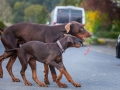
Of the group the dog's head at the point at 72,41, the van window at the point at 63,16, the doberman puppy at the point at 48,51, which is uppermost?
the dog's head at the point at 72,41

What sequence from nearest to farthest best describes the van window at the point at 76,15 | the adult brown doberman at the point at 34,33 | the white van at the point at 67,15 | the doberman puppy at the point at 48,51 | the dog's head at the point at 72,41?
the doberman puppy at the point at 48,51 < the dog's head at the point at 72,41 < the adult brown doberman at the point at 34,33 < the white van at the point at 67,15 < the van window at the point at 76,15

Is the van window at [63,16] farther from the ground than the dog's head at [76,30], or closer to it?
closer to it

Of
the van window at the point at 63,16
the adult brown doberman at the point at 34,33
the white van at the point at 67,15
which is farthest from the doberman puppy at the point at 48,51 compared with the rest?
the van window at the point at 63,16

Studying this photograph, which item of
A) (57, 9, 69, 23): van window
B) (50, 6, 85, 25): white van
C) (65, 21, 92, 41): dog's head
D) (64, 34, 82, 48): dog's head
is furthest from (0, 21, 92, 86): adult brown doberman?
(57, 9, 69, 23): van window

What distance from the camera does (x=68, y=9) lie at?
38250mm

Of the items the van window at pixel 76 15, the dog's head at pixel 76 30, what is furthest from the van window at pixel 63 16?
the dog's head at pixel 76 30

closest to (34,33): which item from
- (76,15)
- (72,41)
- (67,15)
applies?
(72,41)

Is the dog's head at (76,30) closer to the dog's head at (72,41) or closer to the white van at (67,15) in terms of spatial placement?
the dog's head at (72,41)

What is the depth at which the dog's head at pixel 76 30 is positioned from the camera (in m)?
11.1

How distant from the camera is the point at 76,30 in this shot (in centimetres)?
1115

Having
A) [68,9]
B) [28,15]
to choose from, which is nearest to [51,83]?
[68,9]

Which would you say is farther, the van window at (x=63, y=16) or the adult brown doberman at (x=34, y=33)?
the van window at (x=63, y=16)

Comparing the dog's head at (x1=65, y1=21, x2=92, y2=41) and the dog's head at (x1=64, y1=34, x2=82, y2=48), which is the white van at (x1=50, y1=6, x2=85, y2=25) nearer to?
the dog's head at (x1=65, y1=21, x2=92, y2=41)

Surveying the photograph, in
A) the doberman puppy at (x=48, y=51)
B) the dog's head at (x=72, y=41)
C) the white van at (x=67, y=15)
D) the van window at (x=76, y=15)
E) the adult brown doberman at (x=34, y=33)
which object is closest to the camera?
the doberman puppy at (x=48, y=51)
